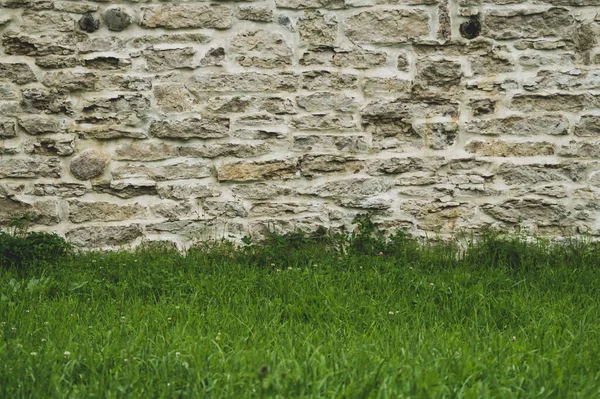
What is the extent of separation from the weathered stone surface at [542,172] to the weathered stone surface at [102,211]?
9.10 ft

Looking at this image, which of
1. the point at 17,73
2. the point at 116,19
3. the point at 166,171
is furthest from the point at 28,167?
the point at 116,19

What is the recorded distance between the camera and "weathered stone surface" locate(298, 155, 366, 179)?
4633 millimetres

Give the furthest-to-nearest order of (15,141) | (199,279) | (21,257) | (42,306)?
(15,141), (21,257), (199,279), (42,306)

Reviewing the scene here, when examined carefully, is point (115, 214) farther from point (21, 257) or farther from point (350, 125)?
point (350, 125)

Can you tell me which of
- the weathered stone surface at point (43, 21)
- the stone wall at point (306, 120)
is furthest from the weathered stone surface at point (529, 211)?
the weathered stone surface at point (43, 21)

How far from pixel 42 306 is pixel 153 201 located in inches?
61.0

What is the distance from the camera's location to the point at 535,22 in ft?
15.0

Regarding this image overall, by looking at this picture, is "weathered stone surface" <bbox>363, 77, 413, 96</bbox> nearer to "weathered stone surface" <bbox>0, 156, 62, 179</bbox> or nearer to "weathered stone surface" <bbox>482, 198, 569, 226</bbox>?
"weathered stone surface" <bbox>482, 198, 569, 226</bbox>


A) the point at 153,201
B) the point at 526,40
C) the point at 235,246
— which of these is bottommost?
the point at 235,246

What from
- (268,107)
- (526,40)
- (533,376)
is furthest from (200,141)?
(533,376)

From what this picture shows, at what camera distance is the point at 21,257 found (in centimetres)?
417

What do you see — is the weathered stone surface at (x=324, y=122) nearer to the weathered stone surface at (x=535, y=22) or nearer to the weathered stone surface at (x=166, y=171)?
the weathered stone surface at (x=166, y=171)

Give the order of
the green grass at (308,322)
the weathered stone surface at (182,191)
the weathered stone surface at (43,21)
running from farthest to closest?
1. the weathered stone surface at (182,191)
2. the weathered stone surface at (43,21)
3. the green grass at (308,322)

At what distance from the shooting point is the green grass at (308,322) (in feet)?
6.89
